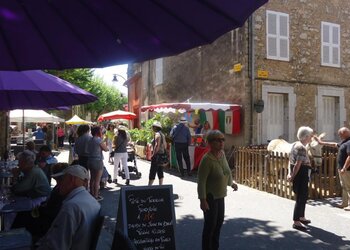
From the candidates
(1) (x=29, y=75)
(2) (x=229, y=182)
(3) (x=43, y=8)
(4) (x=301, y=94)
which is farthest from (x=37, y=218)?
(4) (x=301, y=94)

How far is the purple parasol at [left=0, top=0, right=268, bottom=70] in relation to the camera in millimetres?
1878

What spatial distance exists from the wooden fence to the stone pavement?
27 centimetres

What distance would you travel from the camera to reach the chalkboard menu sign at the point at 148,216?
173 inches

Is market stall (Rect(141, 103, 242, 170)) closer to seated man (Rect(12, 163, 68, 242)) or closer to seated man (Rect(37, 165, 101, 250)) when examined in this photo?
seated man (Rect(12, 163, 68, 242))

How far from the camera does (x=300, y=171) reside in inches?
247

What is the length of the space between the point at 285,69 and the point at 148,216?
11.5 m

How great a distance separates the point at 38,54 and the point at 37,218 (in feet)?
9.56

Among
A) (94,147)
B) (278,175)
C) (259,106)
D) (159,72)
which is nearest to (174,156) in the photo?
(259,106)

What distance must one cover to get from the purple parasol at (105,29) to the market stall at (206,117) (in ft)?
33.6

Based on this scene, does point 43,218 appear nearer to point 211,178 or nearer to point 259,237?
point 211,178

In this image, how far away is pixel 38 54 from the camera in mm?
2289

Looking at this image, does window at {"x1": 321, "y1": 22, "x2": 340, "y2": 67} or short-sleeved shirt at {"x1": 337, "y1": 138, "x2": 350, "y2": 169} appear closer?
short-sleeved shirt at {"x1": 337, "y1": 138, "x2": 350, "y2": 169}

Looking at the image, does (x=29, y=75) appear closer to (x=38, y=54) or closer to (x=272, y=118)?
(x=38, y=54)

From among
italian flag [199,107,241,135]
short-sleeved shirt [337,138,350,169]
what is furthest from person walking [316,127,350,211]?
italian flag [199,107,241,135]
